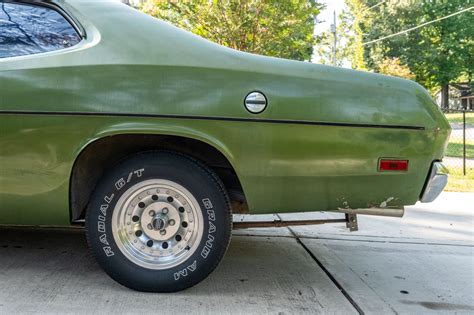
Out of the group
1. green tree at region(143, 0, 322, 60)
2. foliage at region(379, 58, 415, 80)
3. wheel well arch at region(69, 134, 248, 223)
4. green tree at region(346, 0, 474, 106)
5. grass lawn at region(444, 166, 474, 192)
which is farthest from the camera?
green tree at region(346, 0, 474, 106)

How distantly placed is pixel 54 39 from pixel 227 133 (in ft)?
4.10

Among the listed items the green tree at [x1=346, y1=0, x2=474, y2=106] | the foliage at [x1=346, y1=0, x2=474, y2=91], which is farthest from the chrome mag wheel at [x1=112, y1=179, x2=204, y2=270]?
the green tree at [x1=346, y1=0, x2=474, y2=106]

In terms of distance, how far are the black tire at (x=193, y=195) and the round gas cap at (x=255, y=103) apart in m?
0.47

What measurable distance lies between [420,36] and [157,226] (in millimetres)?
39203

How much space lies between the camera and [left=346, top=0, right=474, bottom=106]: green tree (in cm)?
3644

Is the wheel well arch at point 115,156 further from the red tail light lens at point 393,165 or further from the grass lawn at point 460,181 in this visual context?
the grass lawn at point 460,181

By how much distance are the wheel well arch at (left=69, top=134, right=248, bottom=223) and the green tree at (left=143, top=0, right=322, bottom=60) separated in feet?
17.8

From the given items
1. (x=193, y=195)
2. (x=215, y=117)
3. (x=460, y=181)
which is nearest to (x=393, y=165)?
(x=215, y=117)

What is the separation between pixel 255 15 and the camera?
805cm

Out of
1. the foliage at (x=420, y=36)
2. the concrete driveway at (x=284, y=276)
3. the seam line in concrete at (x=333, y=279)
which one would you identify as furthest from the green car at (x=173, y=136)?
the foliage at (x=420, y=36)

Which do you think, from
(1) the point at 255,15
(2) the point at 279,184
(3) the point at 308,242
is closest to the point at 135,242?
(2) the point at 279,184

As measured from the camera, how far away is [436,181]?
293cm

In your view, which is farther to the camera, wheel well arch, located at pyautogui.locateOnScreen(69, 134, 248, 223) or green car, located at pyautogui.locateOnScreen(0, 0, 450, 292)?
wheel well arch, located at pyautogui.locateOnScreen(69, 134, 248, 223)

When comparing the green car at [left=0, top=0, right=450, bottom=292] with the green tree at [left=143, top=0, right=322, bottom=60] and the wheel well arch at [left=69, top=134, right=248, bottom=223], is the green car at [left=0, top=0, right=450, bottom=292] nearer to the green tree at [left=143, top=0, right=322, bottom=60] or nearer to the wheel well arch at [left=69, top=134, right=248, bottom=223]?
the wheel well arch at [left=69, top=134, right=248, bottom=223]
